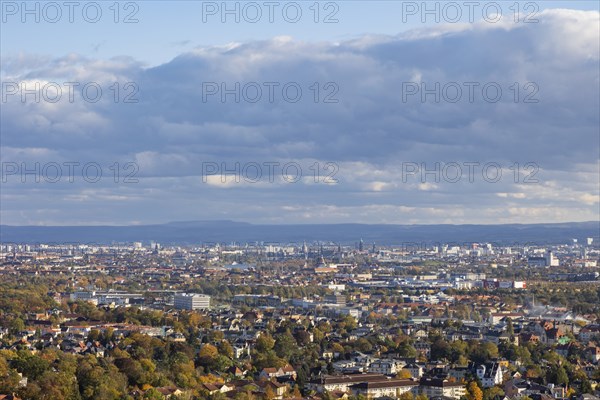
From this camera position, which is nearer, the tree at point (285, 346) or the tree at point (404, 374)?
the tree at point (404, 374)

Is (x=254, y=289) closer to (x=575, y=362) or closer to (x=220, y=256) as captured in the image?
(x=575, y=362)

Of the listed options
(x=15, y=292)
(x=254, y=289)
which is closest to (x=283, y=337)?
(x=15, y=292)

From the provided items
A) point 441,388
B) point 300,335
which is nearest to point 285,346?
point 300,335

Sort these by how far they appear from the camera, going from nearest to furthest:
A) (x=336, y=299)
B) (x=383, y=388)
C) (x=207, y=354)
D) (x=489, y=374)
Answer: (x=383, y=388) < (x=489, y=374) < (x=207, y=354) < (x=336, y=299)

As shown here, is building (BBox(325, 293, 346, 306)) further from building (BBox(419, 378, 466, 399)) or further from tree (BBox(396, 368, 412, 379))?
building (BBox(419, 378, 466, 399))

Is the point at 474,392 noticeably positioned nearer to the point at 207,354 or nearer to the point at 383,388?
the point at 383,388

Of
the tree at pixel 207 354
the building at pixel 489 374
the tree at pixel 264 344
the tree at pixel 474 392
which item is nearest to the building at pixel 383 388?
the tree at pixel 474 392

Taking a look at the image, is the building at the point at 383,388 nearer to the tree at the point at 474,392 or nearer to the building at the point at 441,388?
the building at the point at 441,388

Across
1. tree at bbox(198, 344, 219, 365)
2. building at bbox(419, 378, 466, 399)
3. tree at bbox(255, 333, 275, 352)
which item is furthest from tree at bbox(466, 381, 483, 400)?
tree at bbox(255, 333, 275, 352)
